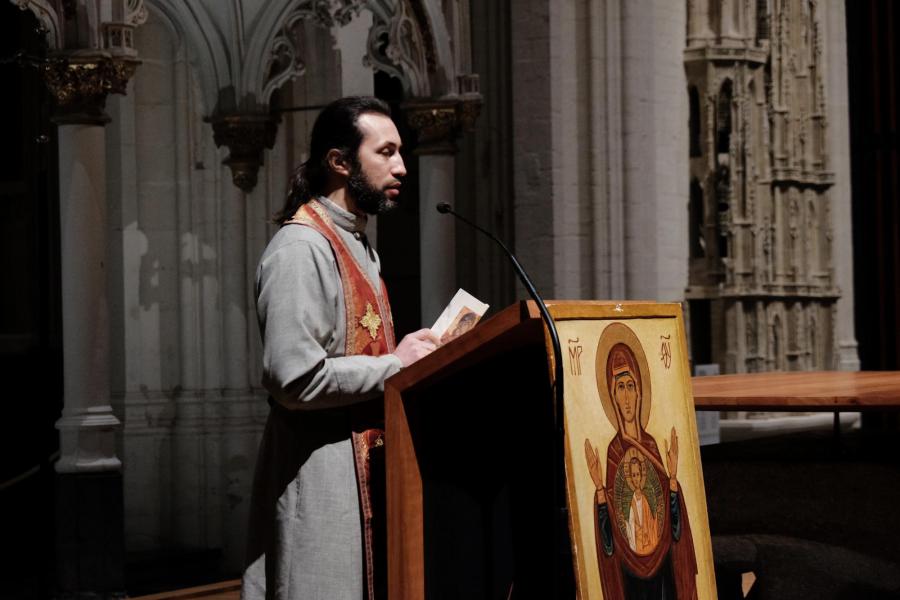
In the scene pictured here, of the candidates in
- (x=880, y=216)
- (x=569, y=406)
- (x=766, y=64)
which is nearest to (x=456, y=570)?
(x=569, y=406)

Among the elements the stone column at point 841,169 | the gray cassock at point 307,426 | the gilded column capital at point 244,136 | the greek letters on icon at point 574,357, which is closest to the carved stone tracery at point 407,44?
the gilded column capital at point 244,136

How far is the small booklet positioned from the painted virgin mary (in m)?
0.29

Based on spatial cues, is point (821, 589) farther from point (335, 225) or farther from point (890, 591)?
point (335, 225)

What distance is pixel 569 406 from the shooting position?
2965 millimetres

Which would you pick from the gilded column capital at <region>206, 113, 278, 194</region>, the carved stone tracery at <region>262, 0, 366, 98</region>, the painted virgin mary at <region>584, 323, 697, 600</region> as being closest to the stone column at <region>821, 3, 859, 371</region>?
the carved stone tracery at <region>262, 0, 366, 98</region>

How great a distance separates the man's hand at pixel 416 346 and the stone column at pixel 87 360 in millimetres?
4209

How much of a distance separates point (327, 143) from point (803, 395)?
1719 millimetres

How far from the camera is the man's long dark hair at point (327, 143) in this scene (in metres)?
3.36

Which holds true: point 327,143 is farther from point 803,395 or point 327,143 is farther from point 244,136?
point 244,136

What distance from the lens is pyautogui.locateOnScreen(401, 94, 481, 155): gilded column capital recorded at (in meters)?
8.87

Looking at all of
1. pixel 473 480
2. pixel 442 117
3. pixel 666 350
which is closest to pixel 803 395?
pixel 666 350

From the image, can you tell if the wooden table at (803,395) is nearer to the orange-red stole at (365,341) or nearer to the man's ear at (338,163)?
the orange-red stole at (365,341)

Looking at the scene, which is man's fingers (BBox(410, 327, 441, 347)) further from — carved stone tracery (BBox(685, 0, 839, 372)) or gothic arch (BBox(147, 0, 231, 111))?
carved stone tracery (BBox(685, 0, 839, 372))

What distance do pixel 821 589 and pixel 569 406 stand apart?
2486 mm
